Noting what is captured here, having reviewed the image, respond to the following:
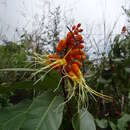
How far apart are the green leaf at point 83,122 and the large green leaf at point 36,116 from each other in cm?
6

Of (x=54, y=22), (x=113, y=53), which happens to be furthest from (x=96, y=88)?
(x=54, y=22)

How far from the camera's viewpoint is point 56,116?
0.94 meters

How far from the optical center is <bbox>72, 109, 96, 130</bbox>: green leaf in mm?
945

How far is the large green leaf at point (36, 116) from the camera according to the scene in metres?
0.88

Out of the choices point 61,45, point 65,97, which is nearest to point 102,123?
point 65,97

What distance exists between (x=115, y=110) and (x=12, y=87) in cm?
79

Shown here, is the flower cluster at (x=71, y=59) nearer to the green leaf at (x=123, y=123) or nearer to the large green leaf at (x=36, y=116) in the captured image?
the large green leaf at (x=36, y=116)

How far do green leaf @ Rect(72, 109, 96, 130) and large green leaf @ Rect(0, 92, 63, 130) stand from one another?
0.20 feet

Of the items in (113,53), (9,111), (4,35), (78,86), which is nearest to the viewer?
(9,111)

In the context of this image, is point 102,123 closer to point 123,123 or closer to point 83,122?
point 123,123

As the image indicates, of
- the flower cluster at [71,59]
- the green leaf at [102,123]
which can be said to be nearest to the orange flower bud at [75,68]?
the flower cluster at [71,59]

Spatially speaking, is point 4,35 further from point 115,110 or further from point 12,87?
point 12,87

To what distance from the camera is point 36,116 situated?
2.98 feet

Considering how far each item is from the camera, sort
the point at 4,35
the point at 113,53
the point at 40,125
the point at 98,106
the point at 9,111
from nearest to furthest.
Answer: the point at 40,125, the point at 9,111, the point at 98,106, the point at 113,53, the point at 4,35
